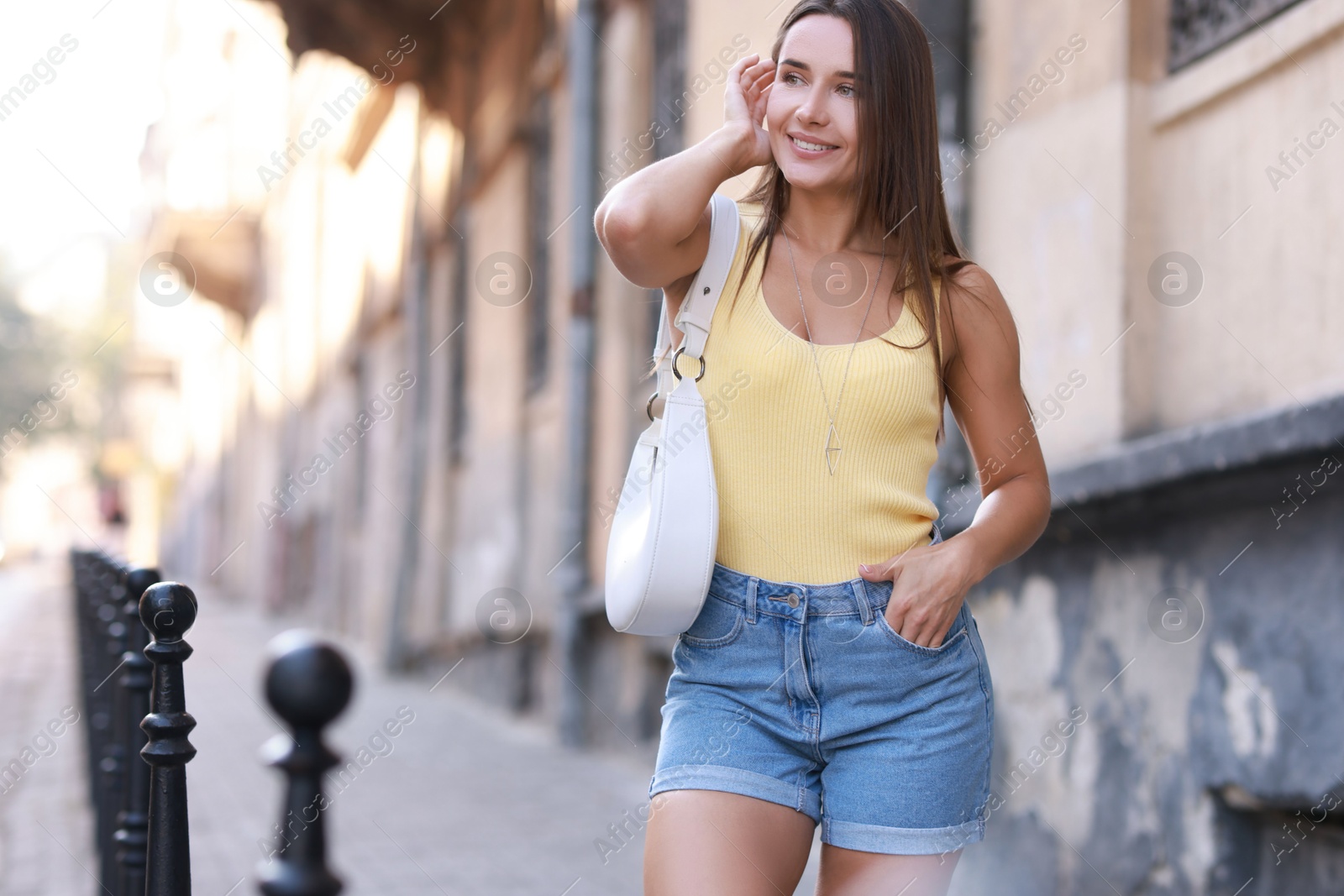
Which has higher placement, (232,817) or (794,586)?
(794,586)

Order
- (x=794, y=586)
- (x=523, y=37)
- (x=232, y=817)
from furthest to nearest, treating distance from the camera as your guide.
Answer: (x=523, y=37) → (x=232, y=817) → (x=794, y=586)

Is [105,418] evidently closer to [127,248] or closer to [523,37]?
[127,248]

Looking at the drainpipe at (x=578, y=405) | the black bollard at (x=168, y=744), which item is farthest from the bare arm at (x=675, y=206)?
the drainpipe at (x=578, y=405)

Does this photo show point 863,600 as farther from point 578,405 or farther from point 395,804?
point 578,405

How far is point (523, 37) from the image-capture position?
1091cm

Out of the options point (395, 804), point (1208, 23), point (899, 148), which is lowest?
point (395, 804)

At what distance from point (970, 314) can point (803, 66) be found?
475mm

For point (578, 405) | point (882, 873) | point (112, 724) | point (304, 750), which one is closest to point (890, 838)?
point (882, 873)

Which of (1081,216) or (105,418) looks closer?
(1081,216)

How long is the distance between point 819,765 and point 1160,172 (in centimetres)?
301

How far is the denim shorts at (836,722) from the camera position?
1899mm

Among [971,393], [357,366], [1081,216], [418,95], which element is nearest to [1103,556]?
[1081,216]

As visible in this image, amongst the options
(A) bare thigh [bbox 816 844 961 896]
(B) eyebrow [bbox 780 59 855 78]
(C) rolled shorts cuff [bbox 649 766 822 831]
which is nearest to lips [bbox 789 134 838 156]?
(B) eyebrow [bbox 780 59 855 78]

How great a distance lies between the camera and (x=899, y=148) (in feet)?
6.86
